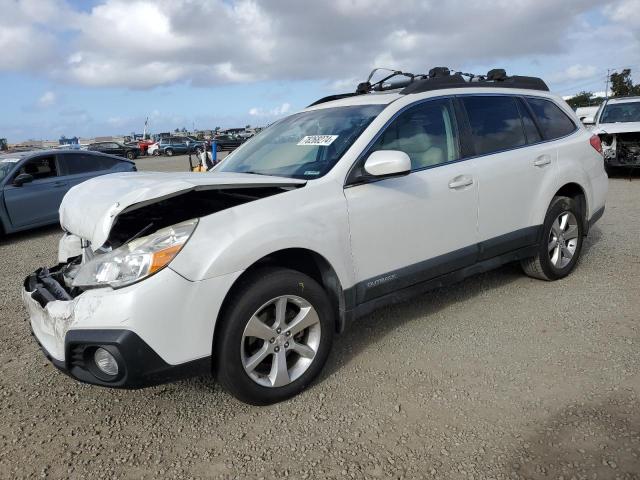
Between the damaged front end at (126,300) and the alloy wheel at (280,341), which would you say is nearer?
the damaged front end at (126,300)

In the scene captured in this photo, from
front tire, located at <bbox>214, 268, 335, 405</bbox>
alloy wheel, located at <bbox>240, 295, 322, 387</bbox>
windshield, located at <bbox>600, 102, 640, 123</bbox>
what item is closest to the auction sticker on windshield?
front tire, located at <bbox>214, 268, 335, 405</bbox>

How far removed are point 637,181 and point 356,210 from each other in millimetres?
10421

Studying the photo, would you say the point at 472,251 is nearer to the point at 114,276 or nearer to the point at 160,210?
the point at 160,210

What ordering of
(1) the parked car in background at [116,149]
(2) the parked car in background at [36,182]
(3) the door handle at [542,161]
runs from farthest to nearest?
(1) the parked car in background at [116,149] → (2) the parked car in background at [36,182] → (3) the door handle at [542,161]

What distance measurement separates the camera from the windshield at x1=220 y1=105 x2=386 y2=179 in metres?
3.31

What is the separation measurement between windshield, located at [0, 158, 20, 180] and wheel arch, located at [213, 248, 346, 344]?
7176mm

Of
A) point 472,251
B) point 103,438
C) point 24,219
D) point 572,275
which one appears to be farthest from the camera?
point 24,219

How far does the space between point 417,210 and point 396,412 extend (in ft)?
4.29

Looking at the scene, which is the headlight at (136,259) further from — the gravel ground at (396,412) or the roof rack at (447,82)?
the roof rack at (447,82)

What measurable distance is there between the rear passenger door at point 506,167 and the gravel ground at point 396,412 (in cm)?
65

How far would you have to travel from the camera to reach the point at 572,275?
490 cm

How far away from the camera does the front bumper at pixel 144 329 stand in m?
2.39

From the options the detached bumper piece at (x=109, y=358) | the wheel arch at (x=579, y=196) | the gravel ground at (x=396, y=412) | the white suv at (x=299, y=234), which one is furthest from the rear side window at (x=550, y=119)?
the detached bumper piece at (x=109, y=358)

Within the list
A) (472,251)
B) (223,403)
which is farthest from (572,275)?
(223,403)
